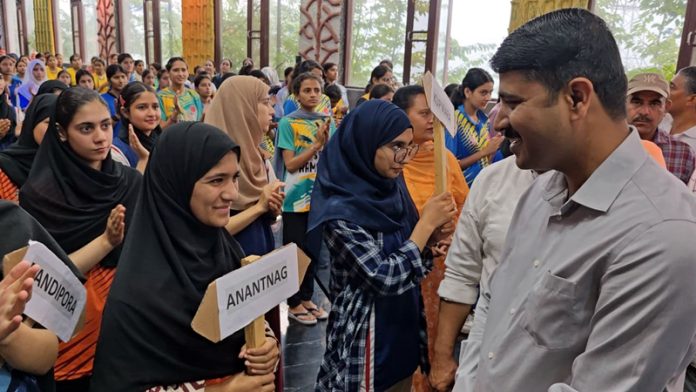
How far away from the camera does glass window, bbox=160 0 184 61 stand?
1273cm

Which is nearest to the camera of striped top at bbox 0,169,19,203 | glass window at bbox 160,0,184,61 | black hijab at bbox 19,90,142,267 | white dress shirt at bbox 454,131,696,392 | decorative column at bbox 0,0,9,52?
white dress shirt at bbox 454,131,696,392

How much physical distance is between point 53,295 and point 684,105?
3.08 m

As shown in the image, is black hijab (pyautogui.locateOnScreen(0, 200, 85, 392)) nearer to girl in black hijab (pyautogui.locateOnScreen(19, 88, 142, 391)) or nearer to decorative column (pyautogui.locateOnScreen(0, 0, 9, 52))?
girl in black hijab (pyautogui.locateOnScreen(19, 88, 142, 391))

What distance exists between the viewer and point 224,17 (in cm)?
1144

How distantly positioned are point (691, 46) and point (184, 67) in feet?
15.6

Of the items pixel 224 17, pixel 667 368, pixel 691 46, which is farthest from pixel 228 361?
pixel 224 17

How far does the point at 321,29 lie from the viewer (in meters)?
8.91

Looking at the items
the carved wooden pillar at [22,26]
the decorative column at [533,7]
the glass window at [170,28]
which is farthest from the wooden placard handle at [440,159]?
the carved wooden pillar at [22,26]

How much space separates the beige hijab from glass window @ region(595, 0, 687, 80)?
3.99m

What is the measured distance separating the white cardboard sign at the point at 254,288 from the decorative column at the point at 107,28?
49.9 feet

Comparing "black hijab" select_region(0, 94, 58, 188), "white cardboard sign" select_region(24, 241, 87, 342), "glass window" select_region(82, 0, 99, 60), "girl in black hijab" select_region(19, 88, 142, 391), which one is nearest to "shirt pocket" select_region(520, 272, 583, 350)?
"white cardboard sign" select_region(24, 241, 87, 342)

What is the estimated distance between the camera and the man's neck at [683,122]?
2.80 meters

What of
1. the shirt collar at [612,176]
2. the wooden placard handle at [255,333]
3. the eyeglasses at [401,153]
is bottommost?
the wooden placard handle at [255,333]

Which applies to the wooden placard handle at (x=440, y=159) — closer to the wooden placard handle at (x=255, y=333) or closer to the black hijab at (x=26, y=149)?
the wooden placard handle at (x=255, y=333)
